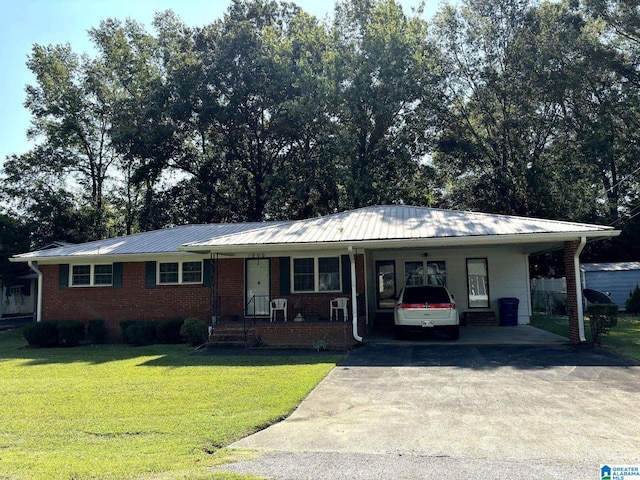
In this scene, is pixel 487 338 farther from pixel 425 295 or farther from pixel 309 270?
pixel 309 270

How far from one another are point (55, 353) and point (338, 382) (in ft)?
32.1

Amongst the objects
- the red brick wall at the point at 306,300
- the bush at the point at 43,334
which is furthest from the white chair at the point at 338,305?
the bush at the point at 43,334

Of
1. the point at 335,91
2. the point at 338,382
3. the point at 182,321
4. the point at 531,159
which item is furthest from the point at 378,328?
the point at 531,159

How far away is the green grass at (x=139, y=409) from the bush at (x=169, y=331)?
2.55 meters

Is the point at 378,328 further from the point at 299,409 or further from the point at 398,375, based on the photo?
the point at 299,409

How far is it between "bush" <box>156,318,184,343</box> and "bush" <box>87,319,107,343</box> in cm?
245

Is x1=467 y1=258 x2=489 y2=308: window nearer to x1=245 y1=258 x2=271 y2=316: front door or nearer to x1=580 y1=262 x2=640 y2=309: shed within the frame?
x1=245 y1=258 x2=271 y2=316: front door

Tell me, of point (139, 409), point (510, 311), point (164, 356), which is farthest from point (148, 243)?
point (510, 311)

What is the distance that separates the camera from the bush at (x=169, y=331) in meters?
15.0

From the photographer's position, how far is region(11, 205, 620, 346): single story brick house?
1266cm

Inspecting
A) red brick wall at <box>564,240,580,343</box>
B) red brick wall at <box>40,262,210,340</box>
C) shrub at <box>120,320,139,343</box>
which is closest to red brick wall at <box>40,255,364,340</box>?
red brick wall at <box>40,262,210,340</box>

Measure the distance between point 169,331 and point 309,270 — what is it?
486 cm

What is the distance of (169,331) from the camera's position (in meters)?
15.1

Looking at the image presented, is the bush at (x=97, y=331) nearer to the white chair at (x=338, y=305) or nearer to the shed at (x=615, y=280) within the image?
the white chair at (x=338, y=305)
